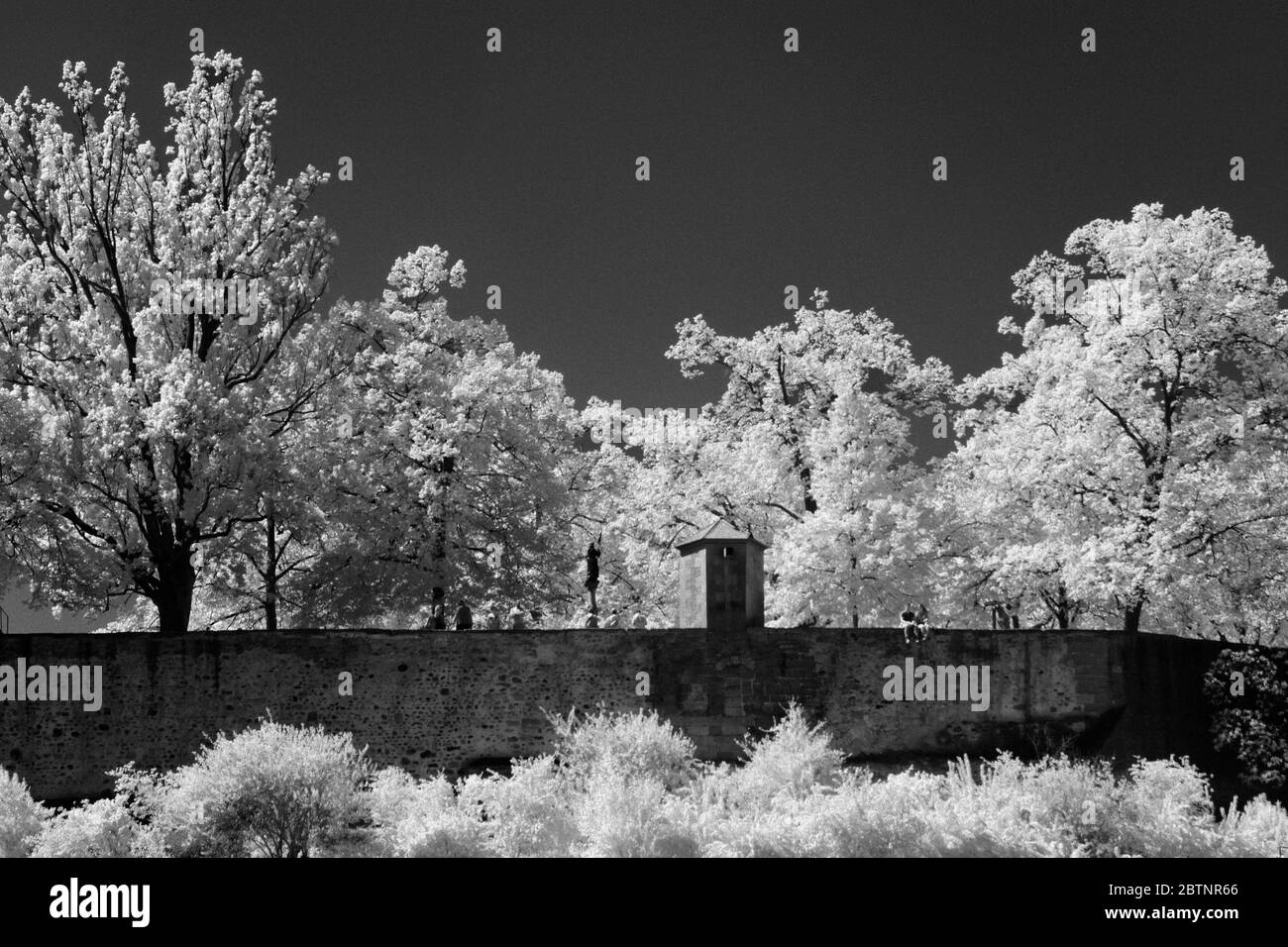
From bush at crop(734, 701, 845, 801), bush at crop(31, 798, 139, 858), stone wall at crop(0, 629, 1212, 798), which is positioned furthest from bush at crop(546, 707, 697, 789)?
bush at crop(31, 798, 139, 858)

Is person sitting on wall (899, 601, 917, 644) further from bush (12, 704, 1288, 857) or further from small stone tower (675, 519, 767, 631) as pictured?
bush (12, 704, 1288, 857)

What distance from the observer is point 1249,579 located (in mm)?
34625

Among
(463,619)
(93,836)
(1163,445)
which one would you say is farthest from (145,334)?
(1163,445)

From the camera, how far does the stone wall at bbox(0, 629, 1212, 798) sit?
30.4m

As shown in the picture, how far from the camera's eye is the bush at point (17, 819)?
25.7 meters

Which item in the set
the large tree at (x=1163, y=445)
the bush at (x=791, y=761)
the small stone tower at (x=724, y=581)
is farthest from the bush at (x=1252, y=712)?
the small stone tower at (x=724, y=581)

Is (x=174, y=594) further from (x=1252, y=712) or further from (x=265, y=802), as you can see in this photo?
(x=1252, y=712)

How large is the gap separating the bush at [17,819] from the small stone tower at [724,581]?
12.5 meters

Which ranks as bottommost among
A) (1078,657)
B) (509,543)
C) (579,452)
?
(1078,657)

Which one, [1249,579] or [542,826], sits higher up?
[1249,579]
